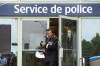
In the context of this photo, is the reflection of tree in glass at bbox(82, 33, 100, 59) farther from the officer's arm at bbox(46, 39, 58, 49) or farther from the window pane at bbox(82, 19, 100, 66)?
A: the officer's arm at bbox(46, 39, 58, 49)

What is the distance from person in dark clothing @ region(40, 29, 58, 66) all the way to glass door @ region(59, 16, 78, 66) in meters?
0.20

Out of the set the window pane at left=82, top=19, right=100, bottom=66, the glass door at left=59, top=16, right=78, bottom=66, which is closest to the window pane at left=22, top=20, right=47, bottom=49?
the glass door at left=59, top=16, right=78, bottom=66

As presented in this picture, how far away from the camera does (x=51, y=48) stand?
14.8 metres

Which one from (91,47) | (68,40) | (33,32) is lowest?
(91,47)

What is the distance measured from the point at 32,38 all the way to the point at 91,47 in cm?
200

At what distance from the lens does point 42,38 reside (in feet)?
50.9

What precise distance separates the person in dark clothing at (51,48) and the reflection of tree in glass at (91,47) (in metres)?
1.06

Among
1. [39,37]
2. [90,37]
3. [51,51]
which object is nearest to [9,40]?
[39,37]

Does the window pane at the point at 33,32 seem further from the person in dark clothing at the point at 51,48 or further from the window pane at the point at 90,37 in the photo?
the window pane at the point at 90,37

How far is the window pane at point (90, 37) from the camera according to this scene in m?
15.5

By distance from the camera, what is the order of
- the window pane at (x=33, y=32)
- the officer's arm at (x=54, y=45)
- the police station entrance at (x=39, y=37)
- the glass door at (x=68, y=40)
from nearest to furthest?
1. the officer's arm at (x=54, y=45)
2. the glass door at (x=68, y=40)
3. the police station entrance at (x=39, y=37)
4. the window pane at (x=33, y=32)

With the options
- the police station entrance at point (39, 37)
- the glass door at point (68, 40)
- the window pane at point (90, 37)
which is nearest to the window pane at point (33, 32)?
the police station entrance at point (39, 37)

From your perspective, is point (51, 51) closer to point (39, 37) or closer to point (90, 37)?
point (39, 37)

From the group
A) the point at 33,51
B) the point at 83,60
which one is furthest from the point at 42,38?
the point at 83,60
